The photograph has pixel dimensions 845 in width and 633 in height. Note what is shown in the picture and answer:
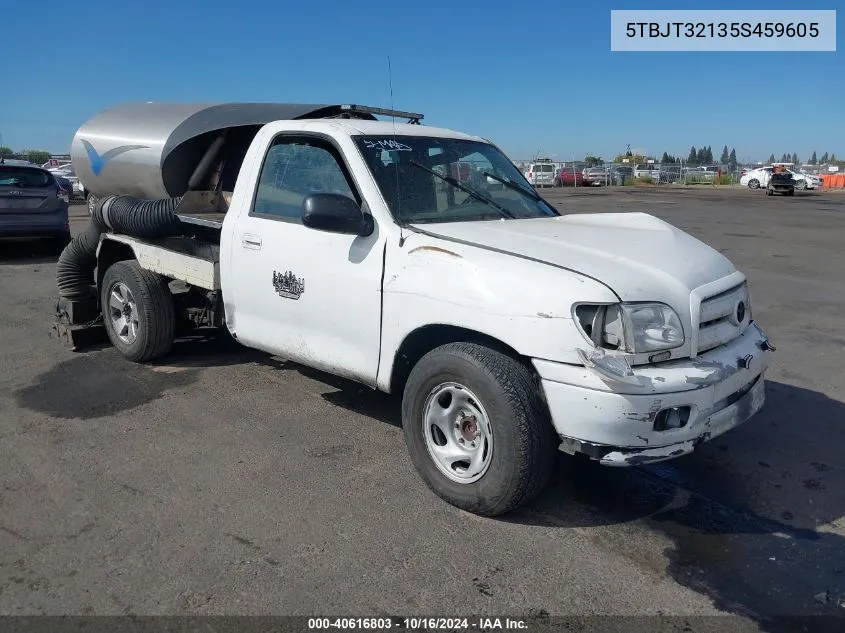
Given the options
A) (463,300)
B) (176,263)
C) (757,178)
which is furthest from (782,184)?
(463,300)

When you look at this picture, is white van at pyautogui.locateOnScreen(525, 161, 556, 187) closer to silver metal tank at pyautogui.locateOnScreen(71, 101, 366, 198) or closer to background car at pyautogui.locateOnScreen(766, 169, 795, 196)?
background car at pyautogui.locateOnScreen(766, 169, 795, 196)

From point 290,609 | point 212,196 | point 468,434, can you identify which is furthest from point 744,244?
point 290,609

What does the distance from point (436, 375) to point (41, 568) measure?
6.46ft

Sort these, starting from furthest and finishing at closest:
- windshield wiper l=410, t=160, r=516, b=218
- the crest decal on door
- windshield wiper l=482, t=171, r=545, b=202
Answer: windshield wiper l=482, t=171, r=545, b=202 → windshield wiper l=410, t=160, r=516, b=218 → the crest decal on door

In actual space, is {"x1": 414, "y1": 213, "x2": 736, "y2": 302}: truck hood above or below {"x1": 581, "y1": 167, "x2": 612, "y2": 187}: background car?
below

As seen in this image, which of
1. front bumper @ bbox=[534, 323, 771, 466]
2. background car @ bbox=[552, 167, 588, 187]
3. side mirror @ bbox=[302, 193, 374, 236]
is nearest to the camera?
front bumper @ bbox=[534, 323, 771, 466]

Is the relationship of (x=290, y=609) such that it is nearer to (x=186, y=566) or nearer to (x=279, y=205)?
(x=186, y=566)

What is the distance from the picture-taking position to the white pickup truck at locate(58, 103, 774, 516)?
10.9 feet

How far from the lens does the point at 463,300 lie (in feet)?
11.9

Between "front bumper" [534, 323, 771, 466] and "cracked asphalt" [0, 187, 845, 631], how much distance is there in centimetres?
48

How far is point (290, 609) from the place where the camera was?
2.91 m

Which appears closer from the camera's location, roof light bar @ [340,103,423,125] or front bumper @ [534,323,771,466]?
front bumper @ [534,323,771,466]

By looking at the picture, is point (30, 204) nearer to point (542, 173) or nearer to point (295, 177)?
point (295, 177)

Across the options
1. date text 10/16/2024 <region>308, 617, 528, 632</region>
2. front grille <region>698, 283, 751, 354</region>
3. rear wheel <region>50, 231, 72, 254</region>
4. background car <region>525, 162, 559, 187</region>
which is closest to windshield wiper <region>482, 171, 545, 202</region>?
front grille <region>698, 283, 751, 354</region>
